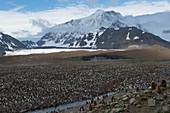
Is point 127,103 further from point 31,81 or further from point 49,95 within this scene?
point 31,81

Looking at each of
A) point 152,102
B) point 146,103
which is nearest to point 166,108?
point 152,102

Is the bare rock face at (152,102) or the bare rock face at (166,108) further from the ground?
the bare rock face at (152,102)

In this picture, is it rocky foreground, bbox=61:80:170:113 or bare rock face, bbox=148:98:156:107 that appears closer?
rocky foreground, bbox=61:80:170:113

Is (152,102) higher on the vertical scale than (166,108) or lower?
higher

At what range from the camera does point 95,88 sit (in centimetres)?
6550

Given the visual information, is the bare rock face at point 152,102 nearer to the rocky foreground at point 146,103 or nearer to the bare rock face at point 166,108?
the rocky foreground at point 146,103

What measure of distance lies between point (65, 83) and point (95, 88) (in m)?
7.48

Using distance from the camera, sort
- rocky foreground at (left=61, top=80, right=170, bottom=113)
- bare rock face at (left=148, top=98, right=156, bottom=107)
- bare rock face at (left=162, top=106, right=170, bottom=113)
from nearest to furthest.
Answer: bare rock face at (left=162, top=106, right=170, bottom=113)
rocky foreground at (left=61, top=80, right=170, bottom=113)
bare rock face at (left=148, top=98, right=156, bottom=107)

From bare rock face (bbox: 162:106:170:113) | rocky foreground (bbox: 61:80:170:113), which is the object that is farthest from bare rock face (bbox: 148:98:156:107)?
bare rock face (bbox: 162:106:170:113)

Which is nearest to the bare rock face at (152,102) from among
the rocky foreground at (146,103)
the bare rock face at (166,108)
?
the rocky foreground at (146,103)

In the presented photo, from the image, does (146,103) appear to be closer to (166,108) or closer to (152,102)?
(152,102)

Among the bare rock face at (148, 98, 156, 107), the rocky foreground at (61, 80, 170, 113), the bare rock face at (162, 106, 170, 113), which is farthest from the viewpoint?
the bare rock face at (148, 98, 156, 107)

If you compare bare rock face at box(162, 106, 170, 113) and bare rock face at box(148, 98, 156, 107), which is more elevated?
bare rock face at box(148, 98, 156, 107)

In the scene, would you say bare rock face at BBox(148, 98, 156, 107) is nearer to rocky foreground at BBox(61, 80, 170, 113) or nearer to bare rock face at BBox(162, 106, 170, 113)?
rocky foreground at BBox(61, 80, 170, 113)
